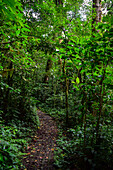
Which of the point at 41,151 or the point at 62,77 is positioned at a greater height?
the point at 62,77

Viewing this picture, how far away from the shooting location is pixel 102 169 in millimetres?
1976

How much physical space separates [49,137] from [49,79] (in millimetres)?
7992

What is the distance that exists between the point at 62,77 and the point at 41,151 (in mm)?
2686

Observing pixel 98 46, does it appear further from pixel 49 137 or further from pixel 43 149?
pixel 49 137

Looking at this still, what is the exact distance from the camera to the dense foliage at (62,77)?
1781mm

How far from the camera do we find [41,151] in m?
3.88

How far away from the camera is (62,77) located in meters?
4.15

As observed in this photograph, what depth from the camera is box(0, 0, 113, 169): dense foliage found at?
1.78 metres

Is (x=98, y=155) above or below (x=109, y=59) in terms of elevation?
below

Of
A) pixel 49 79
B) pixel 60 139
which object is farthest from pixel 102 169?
pixel 49 79

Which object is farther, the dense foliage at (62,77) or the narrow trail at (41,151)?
the narrow trail at (41,151)

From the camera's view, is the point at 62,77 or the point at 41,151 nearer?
the point at 41,151

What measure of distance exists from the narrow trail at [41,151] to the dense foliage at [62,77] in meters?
0.27

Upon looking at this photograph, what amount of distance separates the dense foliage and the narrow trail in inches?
10.5
